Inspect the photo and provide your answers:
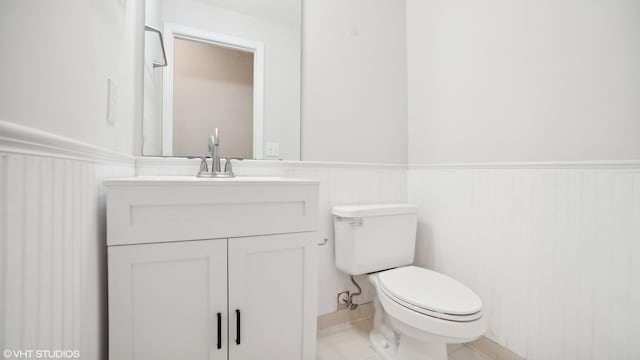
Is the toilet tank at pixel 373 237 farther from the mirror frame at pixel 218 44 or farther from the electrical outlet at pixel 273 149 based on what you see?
the mirror frame at pixel 218 44

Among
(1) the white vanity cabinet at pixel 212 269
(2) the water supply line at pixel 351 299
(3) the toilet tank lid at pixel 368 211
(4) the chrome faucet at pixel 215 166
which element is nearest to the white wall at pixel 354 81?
(3) the toilet tank lid at pixel 368 211

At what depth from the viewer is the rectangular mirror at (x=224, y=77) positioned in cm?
132

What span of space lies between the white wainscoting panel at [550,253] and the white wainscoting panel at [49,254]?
4.92 ft

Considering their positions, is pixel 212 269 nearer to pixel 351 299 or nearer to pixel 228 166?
pixel 228 166

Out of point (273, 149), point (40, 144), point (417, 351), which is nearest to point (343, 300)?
point (417, 351)

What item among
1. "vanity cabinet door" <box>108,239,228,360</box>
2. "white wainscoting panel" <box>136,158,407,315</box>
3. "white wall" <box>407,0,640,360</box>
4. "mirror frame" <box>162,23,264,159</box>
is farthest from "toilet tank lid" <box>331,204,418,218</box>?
"vanity cabinet door" <box>108,239,228,360</box>

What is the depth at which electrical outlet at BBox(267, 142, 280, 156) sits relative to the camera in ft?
4.80

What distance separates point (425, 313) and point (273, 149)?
99 centimetres

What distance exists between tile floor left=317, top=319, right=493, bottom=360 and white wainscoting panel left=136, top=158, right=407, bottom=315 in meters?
0.12

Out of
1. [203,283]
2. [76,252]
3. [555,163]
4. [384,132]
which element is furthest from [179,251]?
[555,163]

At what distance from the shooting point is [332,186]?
61.7 inches

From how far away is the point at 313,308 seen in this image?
3.51 ft

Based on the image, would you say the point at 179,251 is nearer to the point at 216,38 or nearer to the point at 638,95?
the point at 216,38

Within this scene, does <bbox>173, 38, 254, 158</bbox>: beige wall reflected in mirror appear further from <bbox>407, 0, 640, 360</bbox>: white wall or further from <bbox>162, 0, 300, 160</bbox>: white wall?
<bbox>407, 0, 640, 360</bbox>: white wall
